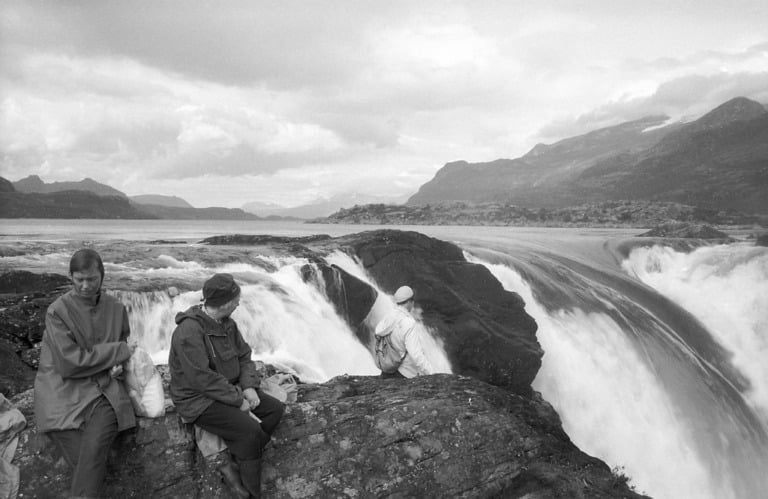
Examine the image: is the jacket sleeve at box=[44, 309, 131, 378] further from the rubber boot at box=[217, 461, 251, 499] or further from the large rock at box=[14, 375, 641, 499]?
the rubber boot at box=[217, 461, 251, 499]

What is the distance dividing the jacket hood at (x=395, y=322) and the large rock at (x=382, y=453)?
781 mm

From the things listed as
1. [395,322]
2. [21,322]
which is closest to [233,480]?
[395,322]

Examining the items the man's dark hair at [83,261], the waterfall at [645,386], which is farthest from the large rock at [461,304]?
the man's dark hair at [83,261]

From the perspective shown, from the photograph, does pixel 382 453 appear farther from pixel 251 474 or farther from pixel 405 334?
pixel 405 334

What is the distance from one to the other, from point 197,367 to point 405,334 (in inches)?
141

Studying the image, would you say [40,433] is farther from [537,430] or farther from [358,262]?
[358,262]

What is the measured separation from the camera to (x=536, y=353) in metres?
17.0

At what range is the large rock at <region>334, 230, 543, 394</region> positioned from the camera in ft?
54.3

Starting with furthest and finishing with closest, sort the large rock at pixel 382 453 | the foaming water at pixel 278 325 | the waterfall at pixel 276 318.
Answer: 1. the waterfall at pixel 276 318
2. the foaming water at pixel 278 325
3. the large rock at pixel 382 453

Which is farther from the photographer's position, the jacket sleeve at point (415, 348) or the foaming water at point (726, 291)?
the foaming water at point (726, 291)

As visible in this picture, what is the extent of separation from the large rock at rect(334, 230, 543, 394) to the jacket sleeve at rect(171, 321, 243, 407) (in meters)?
12.0

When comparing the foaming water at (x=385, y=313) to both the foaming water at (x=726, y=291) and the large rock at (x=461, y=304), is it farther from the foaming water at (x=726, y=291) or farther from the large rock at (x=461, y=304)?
the foaming water at (x=726, y=291)

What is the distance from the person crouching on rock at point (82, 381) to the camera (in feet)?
15.8

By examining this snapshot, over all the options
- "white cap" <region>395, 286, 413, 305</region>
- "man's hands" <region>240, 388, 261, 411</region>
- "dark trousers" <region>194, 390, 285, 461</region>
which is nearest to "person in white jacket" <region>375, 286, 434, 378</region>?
"white cap" <region>395, 286, 413, 305</region>
